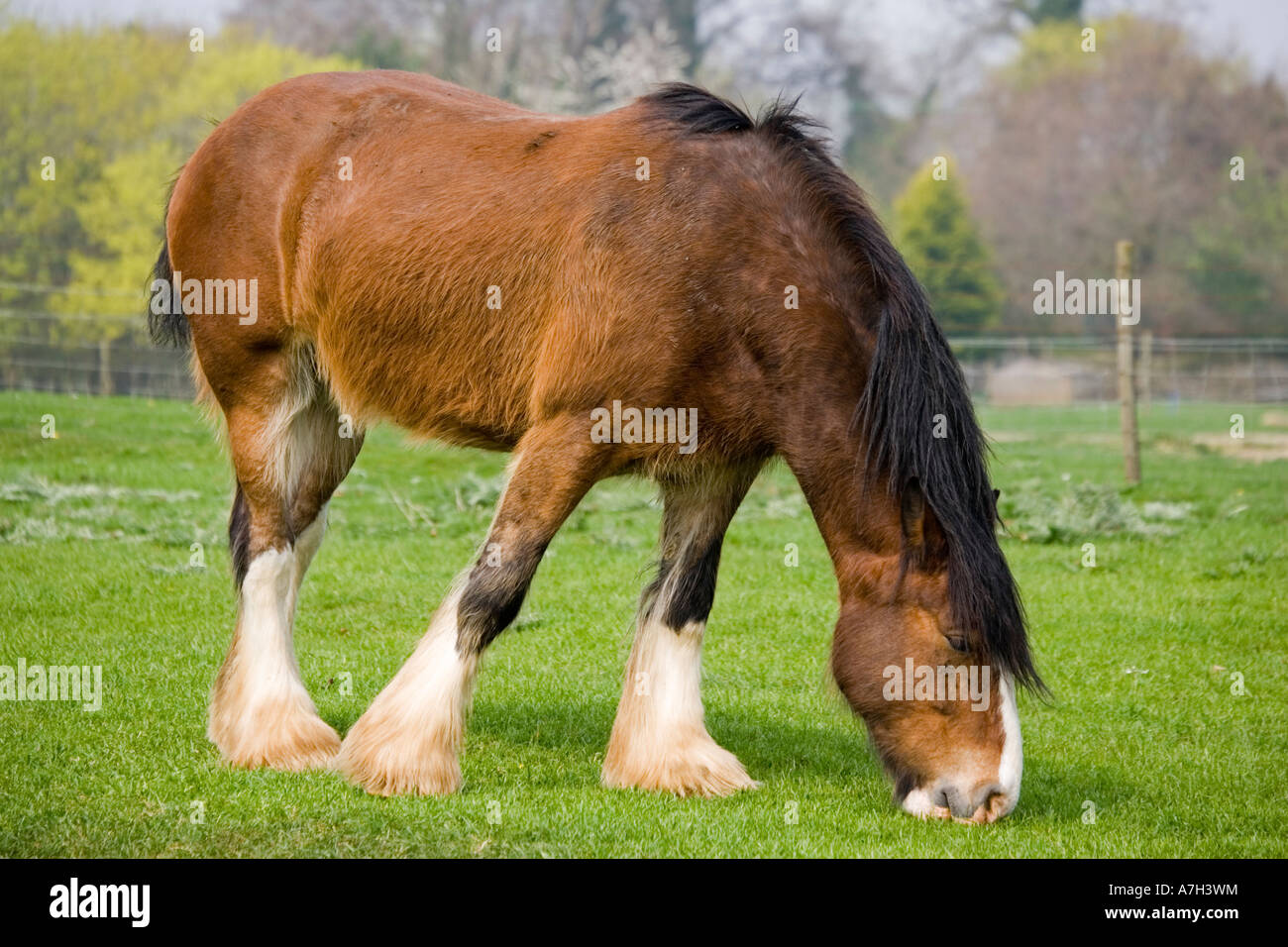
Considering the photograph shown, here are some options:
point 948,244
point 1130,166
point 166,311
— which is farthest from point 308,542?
point 1130,166

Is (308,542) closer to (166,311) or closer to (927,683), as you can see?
(166,311)

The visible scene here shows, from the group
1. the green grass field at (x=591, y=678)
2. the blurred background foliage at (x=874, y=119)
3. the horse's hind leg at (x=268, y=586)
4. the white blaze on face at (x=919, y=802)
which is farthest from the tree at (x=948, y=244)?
the white blaze on face at (x=919, y=802)

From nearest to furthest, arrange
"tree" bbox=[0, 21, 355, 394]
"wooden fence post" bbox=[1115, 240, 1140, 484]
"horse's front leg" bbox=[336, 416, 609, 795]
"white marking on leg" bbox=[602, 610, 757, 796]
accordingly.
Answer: "horse's front leg" bbox=[336, 416, 609, 795], "white marking on leg" bbox=[602, 610, 757, 796], "wooden fence post" bbox=[1115, 240, 1140, 484], "tree" bbox=[0, 21, 355, 394]

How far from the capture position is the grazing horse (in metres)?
5.11

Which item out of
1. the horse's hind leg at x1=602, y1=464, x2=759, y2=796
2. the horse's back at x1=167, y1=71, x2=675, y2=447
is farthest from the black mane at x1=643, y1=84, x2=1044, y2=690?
the horse's back at x1=167, y1=71, x2=675, y2=447

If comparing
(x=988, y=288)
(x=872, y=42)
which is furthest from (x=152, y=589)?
(x=872, y=42)

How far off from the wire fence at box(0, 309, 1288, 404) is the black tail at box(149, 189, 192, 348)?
48.5 feet

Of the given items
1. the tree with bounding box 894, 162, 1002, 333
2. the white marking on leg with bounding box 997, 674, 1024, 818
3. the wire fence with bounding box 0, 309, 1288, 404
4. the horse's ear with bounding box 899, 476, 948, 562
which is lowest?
the white marking on leg with bounding box 997, 674, 1024, 818

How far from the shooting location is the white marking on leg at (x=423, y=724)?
17.8ft

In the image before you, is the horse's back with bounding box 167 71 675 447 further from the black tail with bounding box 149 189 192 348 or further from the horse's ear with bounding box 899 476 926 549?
the horse's ear with bounding box 899 476 926 549

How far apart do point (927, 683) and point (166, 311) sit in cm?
422

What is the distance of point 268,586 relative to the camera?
6289mm

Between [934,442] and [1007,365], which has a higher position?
[1007,365]

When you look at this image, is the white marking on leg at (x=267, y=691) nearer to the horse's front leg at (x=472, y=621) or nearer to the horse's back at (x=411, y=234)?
the horse's front leg at (x=472, y=621)
